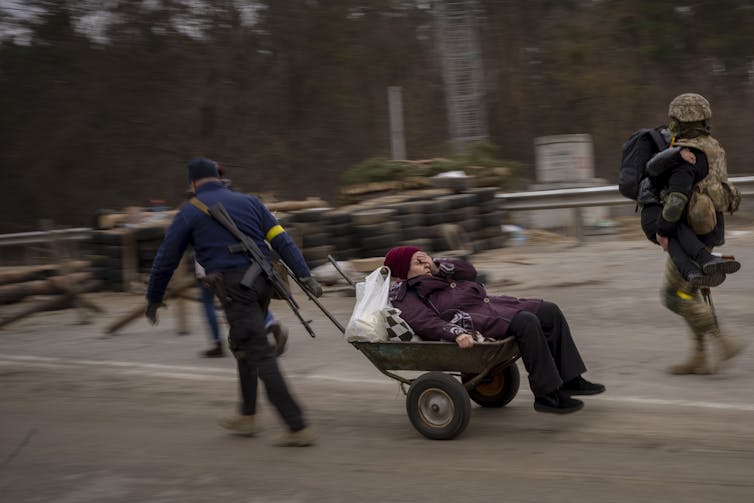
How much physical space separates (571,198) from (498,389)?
29.5 ft

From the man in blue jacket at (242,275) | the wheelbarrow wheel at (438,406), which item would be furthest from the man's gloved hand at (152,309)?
the wheelbarrow wheel at (438,406)

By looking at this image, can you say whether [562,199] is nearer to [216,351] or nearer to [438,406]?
[216,351]

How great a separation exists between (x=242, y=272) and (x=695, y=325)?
3348mm

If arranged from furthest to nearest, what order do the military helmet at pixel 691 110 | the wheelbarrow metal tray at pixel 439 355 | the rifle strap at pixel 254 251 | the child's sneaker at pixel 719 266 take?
1. the military helmet at pixel 691 110
2. the child's sneaker at pixel 719 266
3. the rifle strap at pixel 254 251
4. the wheelbarrow metal tray at pixel 439 355

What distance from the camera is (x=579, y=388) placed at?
21.9 ft

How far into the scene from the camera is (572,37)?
93.7 feet

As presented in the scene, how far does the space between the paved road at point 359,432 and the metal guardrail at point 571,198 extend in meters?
4.82

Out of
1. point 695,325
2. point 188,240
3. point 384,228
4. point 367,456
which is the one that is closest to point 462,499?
point 367,456

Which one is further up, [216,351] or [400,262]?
[400,262]

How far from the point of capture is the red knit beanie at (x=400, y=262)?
6.74 metres

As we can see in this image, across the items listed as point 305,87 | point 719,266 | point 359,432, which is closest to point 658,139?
point 719,266

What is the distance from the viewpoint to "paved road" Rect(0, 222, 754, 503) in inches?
216

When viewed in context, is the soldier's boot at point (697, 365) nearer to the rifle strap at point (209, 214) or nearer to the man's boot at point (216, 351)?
the rifle strap at point (209, 214)

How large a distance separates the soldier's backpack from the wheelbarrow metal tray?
1895 millimetres
